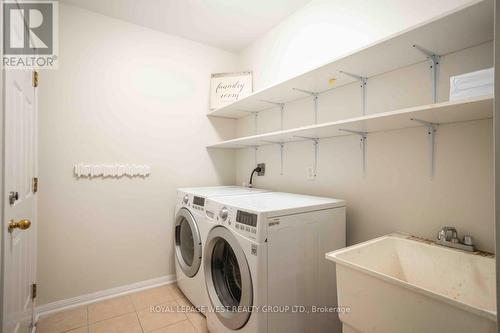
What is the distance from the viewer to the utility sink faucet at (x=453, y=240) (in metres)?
1.11

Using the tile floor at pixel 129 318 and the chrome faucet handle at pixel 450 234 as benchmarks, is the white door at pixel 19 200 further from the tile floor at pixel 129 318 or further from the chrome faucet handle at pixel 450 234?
the chrome faucet handle at pixel 450 234

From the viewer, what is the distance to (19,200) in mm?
1323

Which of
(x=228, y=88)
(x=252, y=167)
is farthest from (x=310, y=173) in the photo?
(x=228, y=88)

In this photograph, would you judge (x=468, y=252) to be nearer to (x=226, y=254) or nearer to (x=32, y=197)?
(x=226, y=254)

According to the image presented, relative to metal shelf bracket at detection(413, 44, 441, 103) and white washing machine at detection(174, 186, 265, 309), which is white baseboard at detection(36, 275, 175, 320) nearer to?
white washing machine at detection(174, 186, 265, 309)

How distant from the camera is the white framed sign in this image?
2615 mm

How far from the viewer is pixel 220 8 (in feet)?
6.82

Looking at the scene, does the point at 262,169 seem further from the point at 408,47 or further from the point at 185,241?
the point at 408,47

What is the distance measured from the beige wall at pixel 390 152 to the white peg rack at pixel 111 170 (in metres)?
1.37

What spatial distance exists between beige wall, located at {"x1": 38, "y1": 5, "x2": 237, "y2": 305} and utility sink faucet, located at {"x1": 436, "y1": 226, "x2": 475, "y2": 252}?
2152 millimetres

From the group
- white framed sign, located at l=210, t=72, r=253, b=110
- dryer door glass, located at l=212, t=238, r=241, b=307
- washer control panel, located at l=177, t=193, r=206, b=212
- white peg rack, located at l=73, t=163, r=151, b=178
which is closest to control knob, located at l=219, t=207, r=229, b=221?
dryer door glass, located at l=212, t=238, r=241, b=307

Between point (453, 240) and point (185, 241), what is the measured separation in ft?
6.45

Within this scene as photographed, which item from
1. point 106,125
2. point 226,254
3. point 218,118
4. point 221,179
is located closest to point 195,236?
point 226,254

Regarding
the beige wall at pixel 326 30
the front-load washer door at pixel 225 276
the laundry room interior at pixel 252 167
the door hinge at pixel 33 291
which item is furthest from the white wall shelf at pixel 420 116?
the door hinge at pixel 33 291
